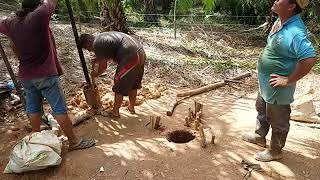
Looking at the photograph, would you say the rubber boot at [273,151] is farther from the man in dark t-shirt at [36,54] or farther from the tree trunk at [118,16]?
the tree trunk at [118,16]

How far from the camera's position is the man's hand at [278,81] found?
10.2 feet

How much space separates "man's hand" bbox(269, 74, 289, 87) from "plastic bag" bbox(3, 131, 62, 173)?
2.18 metres

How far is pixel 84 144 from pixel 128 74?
107 cm

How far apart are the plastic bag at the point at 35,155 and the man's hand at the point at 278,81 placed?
2.18m

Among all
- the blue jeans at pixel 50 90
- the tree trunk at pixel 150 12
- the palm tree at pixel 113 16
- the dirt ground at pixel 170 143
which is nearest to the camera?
Answer: the dirt ground at pixel 170 143

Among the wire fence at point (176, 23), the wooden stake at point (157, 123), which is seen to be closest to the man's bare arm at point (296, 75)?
the wooden stake at point (157, 123)

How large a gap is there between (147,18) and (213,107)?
6730mm

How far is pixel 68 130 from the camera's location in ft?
12.8

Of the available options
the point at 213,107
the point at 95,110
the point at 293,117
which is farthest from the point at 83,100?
the point at 293,117

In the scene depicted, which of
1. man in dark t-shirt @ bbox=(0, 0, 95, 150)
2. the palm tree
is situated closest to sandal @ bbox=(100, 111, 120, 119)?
man in dark t-shirt @ bbox=(0, 0, 95, 150)

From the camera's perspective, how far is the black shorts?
457 cm

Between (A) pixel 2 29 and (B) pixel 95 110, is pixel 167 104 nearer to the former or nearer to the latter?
(B) pixel 95 110

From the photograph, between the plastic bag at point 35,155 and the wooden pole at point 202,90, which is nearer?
the plastic bag at point 35,155

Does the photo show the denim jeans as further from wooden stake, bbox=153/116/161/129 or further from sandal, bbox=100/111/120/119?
sandal, bbox=100/111/120/119
